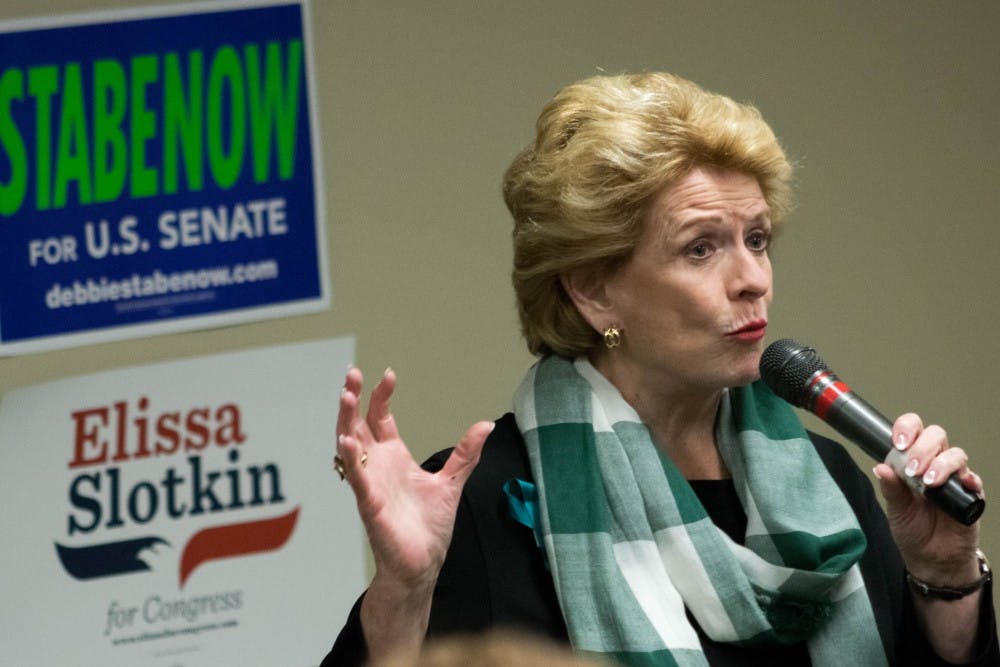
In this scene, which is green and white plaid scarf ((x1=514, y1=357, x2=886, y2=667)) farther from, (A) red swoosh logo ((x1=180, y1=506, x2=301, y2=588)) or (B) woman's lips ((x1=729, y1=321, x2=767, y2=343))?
(A) red swoosh logo ((x1=180, y1=506, x2=301, y2=588))

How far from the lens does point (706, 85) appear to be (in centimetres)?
347

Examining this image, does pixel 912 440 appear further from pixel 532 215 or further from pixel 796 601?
pixel 532 215

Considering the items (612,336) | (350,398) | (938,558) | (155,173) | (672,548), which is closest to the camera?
(350,398)

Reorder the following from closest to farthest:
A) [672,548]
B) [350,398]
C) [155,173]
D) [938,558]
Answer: [350,398], [938,558], [672,548], [155,173]

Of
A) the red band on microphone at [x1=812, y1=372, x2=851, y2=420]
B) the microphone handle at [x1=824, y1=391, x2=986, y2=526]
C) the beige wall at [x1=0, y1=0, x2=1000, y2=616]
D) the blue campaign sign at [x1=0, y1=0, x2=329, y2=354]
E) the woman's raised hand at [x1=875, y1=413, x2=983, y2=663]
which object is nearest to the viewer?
the microphone handle at [x1=824, y1=391, x2=986, y2=526]

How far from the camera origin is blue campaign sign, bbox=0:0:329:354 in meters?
3.01

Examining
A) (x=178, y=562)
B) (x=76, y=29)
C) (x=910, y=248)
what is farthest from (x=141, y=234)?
(x=910, y=248)

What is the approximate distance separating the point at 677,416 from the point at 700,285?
0.23 metres

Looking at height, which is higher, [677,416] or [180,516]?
[677,416]

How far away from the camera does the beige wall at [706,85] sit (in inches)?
126

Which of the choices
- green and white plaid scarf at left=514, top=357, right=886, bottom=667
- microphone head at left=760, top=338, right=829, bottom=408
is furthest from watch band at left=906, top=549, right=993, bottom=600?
microphone head at left=760, top=338, right=829, bottom=408

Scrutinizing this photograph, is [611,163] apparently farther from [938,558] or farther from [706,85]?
[706,85]

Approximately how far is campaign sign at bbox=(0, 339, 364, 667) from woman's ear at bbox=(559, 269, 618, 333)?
3.10 ft

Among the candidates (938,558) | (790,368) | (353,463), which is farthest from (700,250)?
(353,463)
